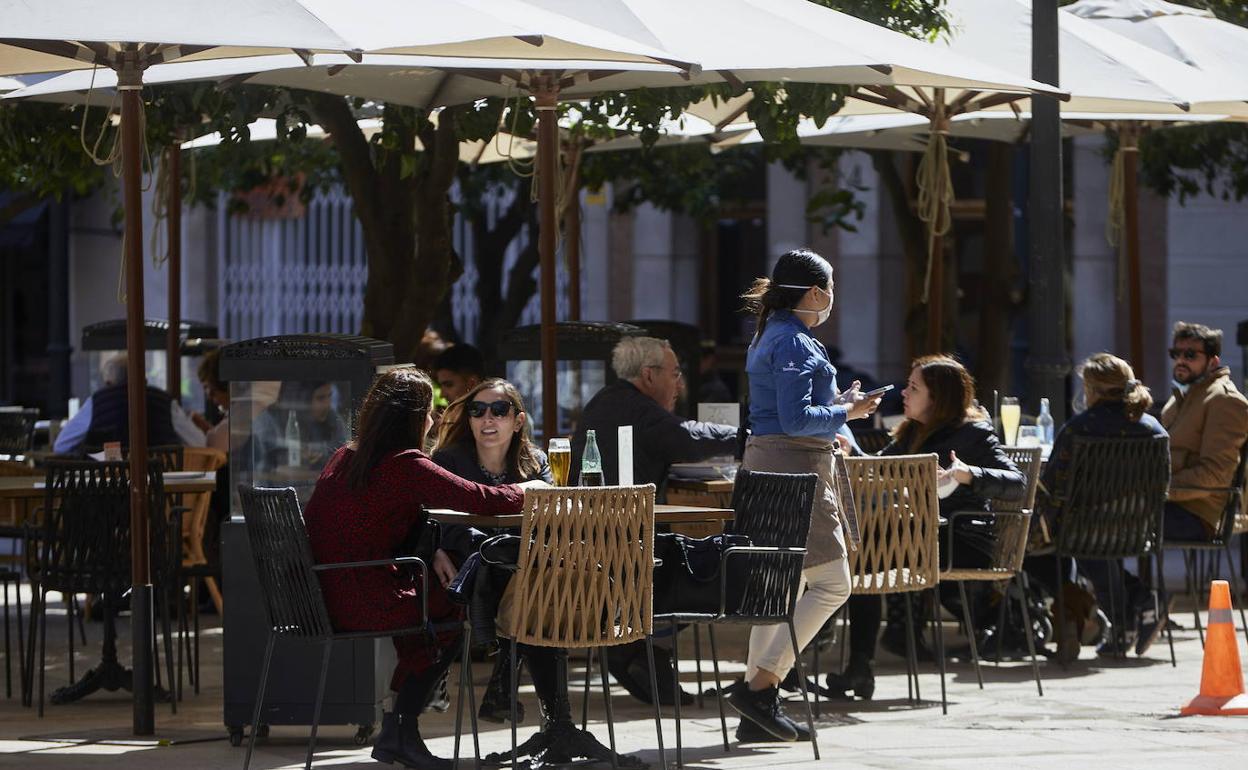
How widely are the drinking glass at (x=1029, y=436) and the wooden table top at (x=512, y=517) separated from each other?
331cm

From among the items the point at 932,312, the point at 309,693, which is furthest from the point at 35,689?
the point at 932,312

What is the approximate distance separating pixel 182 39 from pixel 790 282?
2.32 meters

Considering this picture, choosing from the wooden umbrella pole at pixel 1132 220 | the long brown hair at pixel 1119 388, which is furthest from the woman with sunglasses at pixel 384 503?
the wooden umbrella pole at pixel 1132 220

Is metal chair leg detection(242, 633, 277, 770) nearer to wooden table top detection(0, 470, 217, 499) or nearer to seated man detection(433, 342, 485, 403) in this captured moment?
wooden table top detection(0, 470, 217, 499)

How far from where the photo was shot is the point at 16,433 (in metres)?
13.7

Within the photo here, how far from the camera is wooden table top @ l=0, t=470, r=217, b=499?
8.91m

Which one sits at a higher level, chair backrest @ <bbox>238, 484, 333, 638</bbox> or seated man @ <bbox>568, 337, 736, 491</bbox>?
seated man @ <bbox>568, 337, 736, 491</bbox>

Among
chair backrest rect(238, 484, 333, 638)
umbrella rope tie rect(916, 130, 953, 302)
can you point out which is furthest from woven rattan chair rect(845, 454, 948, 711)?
umbrella rope tie rect(916, 130, 953, 302)

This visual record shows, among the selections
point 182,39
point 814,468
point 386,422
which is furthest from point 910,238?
point 182,39

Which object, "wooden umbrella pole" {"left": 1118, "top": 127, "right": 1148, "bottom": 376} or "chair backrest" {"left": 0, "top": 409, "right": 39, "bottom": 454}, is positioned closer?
"wooden umbrella pole" {"left": 1118, "top": 127, "right": 1148, "bottom": 376}

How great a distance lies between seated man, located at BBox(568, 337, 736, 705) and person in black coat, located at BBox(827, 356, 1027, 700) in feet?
2.70

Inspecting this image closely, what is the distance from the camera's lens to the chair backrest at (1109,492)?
962 cm

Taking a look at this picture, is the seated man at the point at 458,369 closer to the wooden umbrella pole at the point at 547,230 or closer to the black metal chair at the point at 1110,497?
the wooden umbrella pole at the point at 547,230

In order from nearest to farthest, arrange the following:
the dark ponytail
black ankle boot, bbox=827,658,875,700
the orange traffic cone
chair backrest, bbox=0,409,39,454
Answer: the dark ponytail → the orange traffic cone → black ankle boot, bbox=827,658,875,700 → chair backrest, bbox=0,409,39,454
